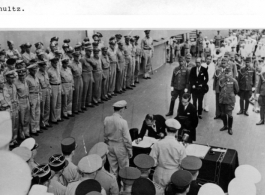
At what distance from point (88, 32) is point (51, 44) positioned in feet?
2.15

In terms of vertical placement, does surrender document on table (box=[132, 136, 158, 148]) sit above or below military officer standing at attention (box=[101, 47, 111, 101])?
below

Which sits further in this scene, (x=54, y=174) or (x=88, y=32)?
(x=88, y=32)

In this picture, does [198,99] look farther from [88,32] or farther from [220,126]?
[88,32]

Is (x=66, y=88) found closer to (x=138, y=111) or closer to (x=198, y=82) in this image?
(x=138, y=111)

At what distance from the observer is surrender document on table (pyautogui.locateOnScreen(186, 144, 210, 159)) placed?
7.96ft

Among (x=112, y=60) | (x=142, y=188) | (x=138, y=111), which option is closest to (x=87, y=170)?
(x=142, y=188)

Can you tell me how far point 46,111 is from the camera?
351cm

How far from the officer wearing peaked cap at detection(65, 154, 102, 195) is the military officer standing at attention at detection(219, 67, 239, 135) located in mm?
1904

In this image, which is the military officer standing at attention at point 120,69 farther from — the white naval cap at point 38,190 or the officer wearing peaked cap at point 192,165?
the white naval cap at point 38,190

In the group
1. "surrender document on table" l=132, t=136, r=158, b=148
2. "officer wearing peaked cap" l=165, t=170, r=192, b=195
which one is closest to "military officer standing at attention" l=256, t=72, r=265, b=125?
"surrender document on table" l=132, t=136, r=158, b=148

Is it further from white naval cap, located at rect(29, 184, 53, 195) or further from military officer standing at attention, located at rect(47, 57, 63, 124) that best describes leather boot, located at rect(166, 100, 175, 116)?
white naval cap, located at rect(29, 184, 53, 195)

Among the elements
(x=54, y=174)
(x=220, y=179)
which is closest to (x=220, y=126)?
(x=220, y=179)

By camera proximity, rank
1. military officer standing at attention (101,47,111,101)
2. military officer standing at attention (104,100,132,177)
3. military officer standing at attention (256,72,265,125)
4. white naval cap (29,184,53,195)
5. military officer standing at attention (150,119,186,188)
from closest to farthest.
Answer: white naval cap (29,184,53,195) < military officer standing at attention (150,119,186,188) < military officer standing at attention (104,100,132,177) < military officer standing at attention (256,72,265,125) < military officer standing at attention (101,47,111,101)

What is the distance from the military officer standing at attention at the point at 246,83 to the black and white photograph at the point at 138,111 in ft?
0.04
